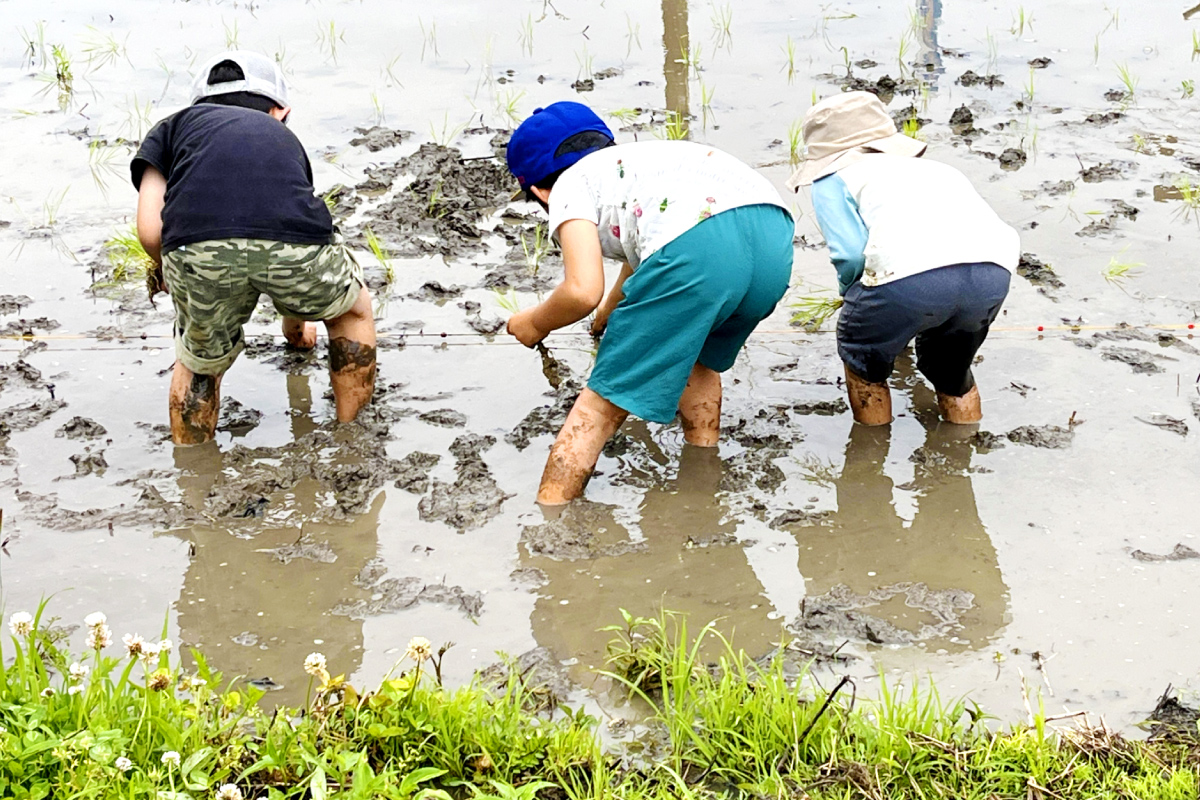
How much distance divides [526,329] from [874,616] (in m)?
1.30

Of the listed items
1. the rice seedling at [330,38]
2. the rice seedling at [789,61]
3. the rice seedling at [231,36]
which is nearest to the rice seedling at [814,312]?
the rice seedling at [789,61]

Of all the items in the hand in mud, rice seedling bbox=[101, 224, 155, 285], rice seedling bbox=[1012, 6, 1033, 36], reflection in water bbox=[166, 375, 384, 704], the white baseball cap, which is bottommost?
reflection in water bbox=[166, 375, 384, 704]

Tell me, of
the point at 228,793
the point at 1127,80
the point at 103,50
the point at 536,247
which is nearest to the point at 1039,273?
the point at 536,247

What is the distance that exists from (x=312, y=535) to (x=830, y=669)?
1504 millimetres

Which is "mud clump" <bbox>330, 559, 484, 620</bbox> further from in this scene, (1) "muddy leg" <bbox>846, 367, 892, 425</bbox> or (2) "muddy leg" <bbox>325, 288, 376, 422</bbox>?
(1) "muddy leg" <bbox>846, 367, 892, 425</bbox>

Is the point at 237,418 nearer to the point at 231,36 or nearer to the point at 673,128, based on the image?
the point at 673,128

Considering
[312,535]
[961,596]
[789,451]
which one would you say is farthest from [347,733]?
[789,451]

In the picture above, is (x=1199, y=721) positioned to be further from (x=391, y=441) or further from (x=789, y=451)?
(x=391, y=441)

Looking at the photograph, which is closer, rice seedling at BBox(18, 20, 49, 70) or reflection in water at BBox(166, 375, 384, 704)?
reflection in water at BBox(166, 375, 384, 704)

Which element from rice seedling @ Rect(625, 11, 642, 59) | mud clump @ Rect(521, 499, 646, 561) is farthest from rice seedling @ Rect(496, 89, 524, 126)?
mud clump @ Rect(521, 499, 646, 561)

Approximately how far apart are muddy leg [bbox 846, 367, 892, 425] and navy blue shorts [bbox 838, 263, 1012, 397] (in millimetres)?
43

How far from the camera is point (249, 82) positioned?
3.86 m

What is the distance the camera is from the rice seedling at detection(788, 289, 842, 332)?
4.58 m

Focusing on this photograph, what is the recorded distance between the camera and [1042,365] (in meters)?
4.30
